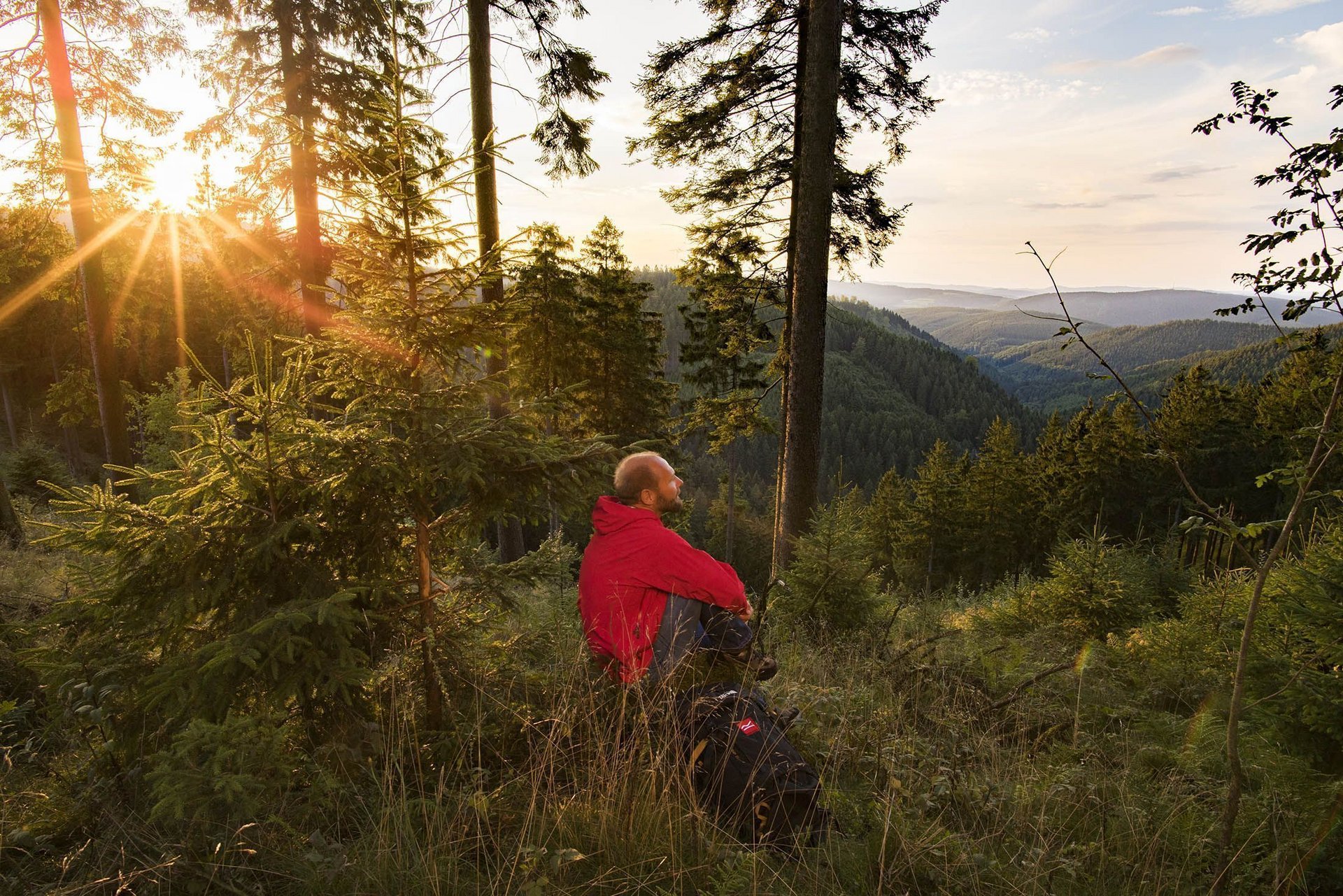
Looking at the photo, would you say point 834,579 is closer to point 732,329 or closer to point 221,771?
point 732,329

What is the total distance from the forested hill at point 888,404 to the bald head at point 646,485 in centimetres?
8386

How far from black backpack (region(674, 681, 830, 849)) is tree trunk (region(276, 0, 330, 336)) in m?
9.86

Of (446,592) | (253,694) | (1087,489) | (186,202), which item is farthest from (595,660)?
(1087,489)

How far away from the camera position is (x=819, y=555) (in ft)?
25.0

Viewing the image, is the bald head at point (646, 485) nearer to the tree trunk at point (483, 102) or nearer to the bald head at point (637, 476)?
the bald head at point (637, 476)

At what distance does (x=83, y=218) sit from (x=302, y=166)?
319 centimetres

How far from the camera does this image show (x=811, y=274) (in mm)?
8117

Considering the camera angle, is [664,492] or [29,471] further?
[29,471]

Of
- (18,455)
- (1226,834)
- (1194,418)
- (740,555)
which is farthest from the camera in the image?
(740,555)

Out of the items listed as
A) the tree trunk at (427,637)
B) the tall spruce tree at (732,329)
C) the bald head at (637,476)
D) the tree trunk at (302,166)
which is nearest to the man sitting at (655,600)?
the bald head at (637,476)

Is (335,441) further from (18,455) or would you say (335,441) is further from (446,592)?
(18,455)

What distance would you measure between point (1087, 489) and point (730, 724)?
131 ft

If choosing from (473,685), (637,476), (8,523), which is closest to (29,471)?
(8,523)

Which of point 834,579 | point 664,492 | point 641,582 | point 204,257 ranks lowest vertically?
point 834,579
